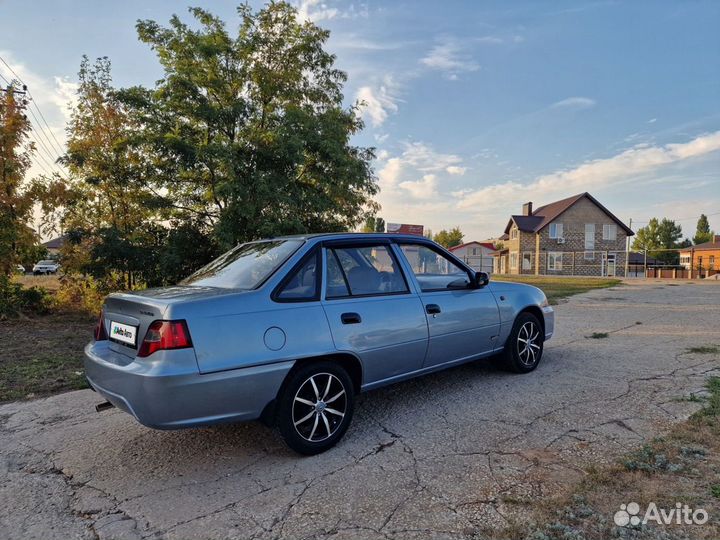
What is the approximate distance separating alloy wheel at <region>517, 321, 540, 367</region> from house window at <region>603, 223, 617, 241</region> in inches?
1786

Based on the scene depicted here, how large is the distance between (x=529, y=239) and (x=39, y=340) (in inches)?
1787

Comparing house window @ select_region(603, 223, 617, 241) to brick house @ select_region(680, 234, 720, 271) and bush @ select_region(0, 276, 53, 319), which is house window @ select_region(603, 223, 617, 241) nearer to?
brick house @ select_region(680, 234, 720, 271)

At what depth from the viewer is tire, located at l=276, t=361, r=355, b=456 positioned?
298 cm

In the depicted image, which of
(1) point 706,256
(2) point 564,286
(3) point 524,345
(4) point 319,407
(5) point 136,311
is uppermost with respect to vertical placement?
(1) point 706,256

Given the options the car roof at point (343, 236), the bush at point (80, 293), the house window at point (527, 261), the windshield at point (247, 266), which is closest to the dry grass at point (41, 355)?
the bush at point (80, 293)

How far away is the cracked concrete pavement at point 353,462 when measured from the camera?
92.7 inches

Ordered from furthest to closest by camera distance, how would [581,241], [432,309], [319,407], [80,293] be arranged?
[581,241] → [80,293] → [432,309] → [319,407]

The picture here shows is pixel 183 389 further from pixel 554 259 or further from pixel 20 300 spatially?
pixel 554 259

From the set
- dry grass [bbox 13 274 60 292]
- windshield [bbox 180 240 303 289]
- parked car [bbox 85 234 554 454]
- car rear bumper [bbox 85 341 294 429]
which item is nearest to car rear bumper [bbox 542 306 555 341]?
parked car [bbox 85 234 554 454]

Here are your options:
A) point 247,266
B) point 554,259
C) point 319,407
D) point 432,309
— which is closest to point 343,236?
point 247,266

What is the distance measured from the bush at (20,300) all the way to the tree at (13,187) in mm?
366

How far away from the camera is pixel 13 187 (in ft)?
31.3

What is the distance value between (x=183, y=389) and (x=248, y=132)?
29.1 ft

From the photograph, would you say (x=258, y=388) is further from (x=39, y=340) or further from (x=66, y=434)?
(x=39, y=340)
